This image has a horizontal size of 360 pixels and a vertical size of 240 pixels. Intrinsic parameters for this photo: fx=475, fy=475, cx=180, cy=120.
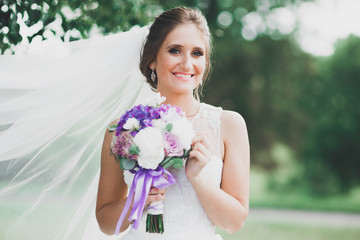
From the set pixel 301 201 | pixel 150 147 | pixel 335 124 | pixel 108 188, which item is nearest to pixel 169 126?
pixel 150 147

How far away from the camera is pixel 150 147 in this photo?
8.61ft

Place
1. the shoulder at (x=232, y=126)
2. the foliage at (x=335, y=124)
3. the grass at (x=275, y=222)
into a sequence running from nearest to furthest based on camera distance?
1. the shoulder at (x=232, y=126)
2. the grass at (x=275, y=222)
3. the foliage at (x=335, y=124)

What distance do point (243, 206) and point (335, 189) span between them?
1925 cm

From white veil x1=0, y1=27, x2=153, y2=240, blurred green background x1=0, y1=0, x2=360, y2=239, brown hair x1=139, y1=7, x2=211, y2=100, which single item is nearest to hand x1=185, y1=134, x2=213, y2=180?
brown hair x1=139, y1=7, x2=211, y2=100

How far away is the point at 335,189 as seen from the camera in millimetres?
21016

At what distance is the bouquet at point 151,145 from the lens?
2680mm

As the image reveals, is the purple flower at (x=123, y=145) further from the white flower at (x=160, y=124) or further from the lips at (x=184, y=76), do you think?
the lips at (x=184, y=76)

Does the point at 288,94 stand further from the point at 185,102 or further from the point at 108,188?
the point at 108,188

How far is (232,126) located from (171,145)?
665 millimetres

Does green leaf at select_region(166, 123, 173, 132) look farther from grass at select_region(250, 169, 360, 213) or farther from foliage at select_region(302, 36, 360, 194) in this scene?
foliage at select_region(302, 36, 360, 194)

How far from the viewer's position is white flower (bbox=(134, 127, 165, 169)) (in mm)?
2641

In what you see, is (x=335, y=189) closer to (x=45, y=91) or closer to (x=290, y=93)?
(x=290, y=93)

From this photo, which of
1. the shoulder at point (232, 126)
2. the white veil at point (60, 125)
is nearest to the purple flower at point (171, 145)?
the shoulder at point (232, 126)

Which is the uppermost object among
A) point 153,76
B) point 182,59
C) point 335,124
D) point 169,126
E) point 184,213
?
point 182,59
